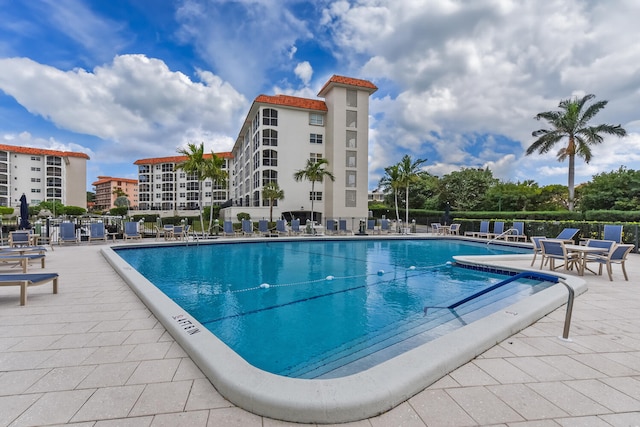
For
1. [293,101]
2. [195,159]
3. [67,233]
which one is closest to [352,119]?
[293,101]

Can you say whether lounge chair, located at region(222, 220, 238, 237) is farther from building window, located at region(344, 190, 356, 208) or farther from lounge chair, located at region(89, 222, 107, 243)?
building window, located at region(344, 190, 356, 208)

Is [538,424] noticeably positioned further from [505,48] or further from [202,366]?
[505,48]

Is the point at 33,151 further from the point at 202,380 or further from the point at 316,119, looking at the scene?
the point at 202,380

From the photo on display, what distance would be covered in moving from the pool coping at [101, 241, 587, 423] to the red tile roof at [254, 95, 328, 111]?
2976cm

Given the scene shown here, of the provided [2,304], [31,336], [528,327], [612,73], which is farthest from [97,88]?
[612,73]

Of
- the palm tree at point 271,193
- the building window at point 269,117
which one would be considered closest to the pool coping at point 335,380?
the palm tree at point 271,193

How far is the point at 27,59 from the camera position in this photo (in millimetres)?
18156

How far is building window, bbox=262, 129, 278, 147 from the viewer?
3058 cm

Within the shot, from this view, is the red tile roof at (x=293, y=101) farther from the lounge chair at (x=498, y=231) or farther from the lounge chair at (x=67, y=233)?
the lounge chair at (x=498, y=231)

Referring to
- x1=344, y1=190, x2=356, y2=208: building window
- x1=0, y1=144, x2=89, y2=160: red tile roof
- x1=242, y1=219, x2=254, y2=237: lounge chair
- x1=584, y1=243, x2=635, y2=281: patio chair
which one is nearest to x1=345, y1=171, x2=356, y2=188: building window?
x1=344, y1=190, x2=356, y2=208: building window

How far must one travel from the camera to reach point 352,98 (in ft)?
103

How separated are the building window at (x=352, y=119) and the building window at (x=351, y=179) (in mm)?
4911

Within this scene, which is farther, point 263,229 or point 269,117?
point 269,117

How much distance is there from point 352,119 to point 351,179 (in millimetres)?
6297
